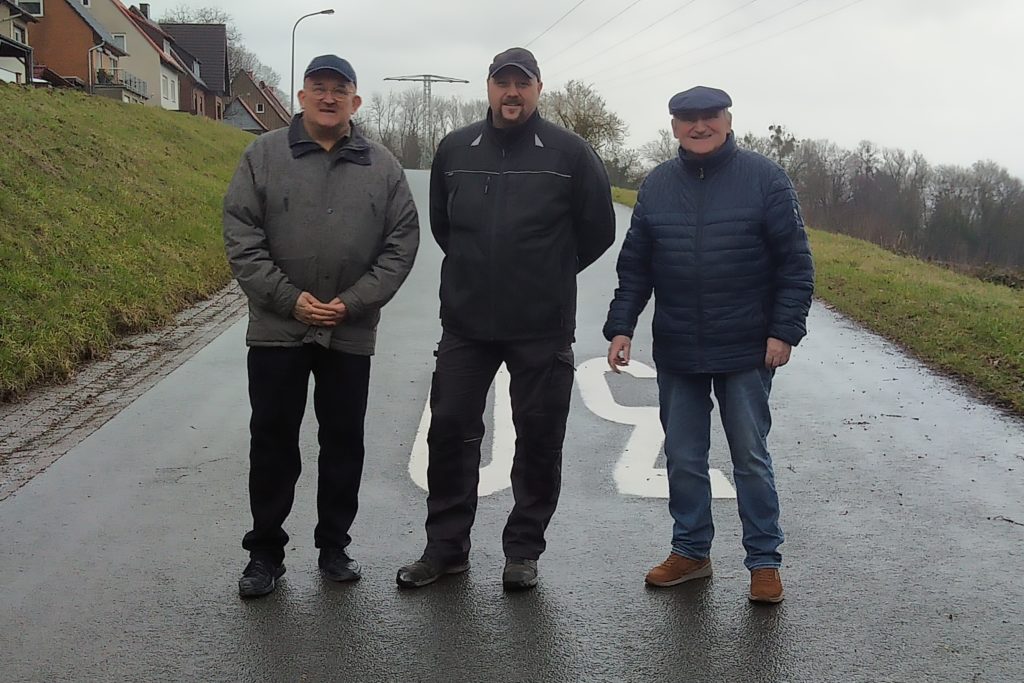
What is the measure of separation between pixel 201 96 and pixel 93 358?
226 ft

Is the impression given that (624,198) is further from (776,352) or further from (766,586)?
(766,586)

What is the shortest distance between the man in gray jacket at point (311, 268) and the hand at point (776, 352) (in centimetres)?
155

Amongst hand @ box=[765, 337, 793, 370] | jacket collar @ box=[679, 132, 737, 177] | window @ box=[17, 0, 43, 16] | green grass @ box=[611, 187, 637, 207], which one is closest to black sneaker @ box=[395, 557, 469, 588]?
hand @ box=[765, 337, 793, 370]

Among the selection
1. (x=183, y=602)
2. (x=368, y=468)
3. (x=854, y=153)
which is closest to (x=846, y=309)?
(x=368, y=468)

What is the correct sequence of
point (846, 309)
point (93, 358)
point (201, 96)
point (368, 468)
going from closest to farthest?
1. point (368, 468)
2. point (93, 358)
3. point (846, 309)
4. point (201, 96)

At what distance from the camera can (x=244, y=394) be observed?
844cm

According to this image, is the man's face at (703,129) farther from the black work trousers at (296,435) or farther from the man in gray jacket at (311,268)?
the black work trousers at (296,435)

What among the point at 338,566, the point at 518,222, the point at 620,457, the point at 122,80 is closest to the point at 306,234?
the point at 518,222

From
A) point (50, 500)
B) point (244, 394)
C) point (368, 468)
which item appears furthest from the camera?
point (244, 394)

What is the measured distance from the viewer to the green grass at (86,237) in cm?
940

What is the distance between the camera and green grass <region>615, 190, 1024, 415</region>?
9164 millimetres

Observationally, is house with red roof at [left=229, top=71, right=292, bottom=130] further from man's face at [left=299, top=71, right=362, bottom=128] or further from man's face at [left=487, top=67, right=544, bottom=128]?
man's face at [left=487, top=67, right=544, bottom=128]

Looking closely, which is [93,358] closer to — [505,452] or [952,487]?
[505,452]

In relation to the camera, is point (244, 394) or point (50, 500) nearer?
point (50, 500)
